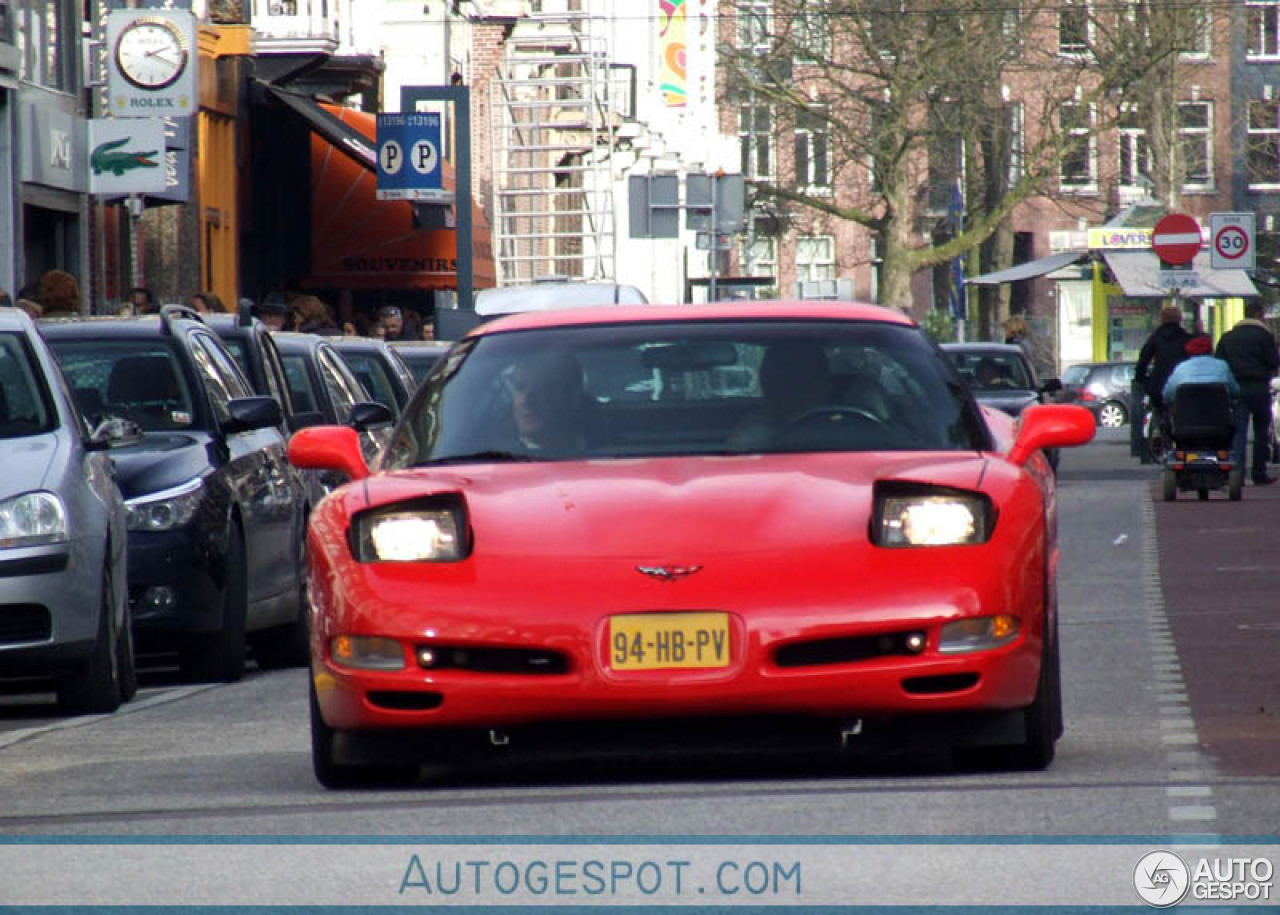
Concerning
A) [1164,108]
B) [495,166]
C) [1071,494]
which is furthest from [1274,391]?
[1164,108]

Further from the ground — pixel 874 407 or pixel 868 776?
pixel 874 407

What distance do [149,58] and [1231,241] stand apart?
13.3 m

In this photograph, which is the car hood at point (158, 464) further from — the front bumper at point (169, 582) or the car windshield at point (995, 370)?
the car windshield at point (995, 370)

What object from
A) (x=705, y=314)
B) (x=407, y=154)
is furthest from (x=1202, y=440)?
(x=705, y=314)

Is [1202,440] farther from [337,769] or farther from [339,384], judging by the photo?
[337,769]

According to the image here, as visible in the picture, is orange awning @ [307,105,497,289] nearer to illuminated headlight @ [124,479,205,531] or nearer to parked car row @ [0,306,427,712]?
parked car row @ [0,306,427,712]

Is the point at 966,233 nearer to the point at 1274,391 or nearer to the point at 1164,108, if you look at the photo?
the point at 1164,108

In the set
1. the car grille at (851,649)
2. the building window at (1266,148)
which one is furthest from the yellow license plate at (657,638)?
the building window at (1266,148)

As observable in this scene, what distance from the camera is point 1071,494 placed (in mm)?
33094

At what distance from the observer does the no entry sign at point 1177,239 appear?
38.4 m

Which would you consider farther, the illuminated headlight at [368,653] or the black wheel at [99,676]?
the black wheel at [99,676]

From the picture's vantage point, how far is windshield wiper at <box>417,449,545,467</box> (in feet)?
31.0

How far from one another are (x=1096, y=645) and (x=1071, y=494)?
18.8m

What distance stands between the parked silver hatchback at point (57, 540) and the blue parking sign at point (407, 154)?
96.0 feet
